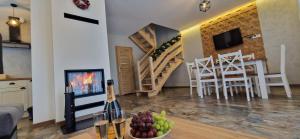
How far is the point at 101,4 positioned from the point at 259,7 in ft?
16.0

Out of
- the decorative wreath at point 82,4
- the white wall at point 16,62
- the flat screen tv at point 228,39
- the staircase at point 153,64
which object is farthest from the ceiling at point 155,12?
the white wall at point 16,62

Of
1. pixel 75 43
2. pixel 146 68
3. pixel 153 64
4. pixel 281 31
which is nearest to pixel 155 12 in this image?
pixel 153 64

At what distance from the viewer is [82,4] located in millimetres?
3137

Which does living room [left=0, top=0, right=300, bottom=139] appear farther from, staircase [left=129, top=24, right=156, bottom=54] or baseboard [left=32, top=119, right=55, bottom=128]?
staircase [left=129, top=24, right=156, bottom=54]

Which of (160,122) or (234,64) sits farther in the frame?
(234,64)

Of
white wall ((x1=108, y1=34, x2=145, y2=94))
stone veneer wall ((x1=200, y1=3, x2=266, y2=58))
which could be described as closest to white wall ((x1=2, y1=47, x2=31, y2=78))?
white wall ((x1=108, y1=34, x2=145, y2=94))

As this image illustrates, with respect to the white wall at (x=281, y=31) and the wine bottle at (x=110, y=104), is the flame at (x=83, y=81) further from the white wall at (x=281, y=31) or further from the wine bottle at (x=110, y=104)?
the white wall at (x=281, y=31)

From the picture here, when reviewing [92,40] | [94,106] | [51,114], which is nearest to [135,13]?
[92,40]

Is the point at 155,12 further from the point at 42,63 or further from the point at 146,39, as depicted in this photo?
the point at 42,63

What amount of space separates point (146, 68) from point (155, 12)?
7.57 ft

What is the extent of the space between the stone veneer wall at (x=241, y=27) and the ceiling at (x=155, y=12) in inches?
17.4

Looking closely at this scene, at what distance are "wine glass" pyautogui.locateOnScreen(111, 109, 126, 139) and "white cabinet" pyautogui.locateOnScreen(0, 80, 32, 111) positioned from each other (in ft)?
11.5

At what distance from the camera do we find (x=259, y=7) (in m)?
4.61

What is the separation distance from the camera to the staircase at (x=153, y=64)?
17.3ft
